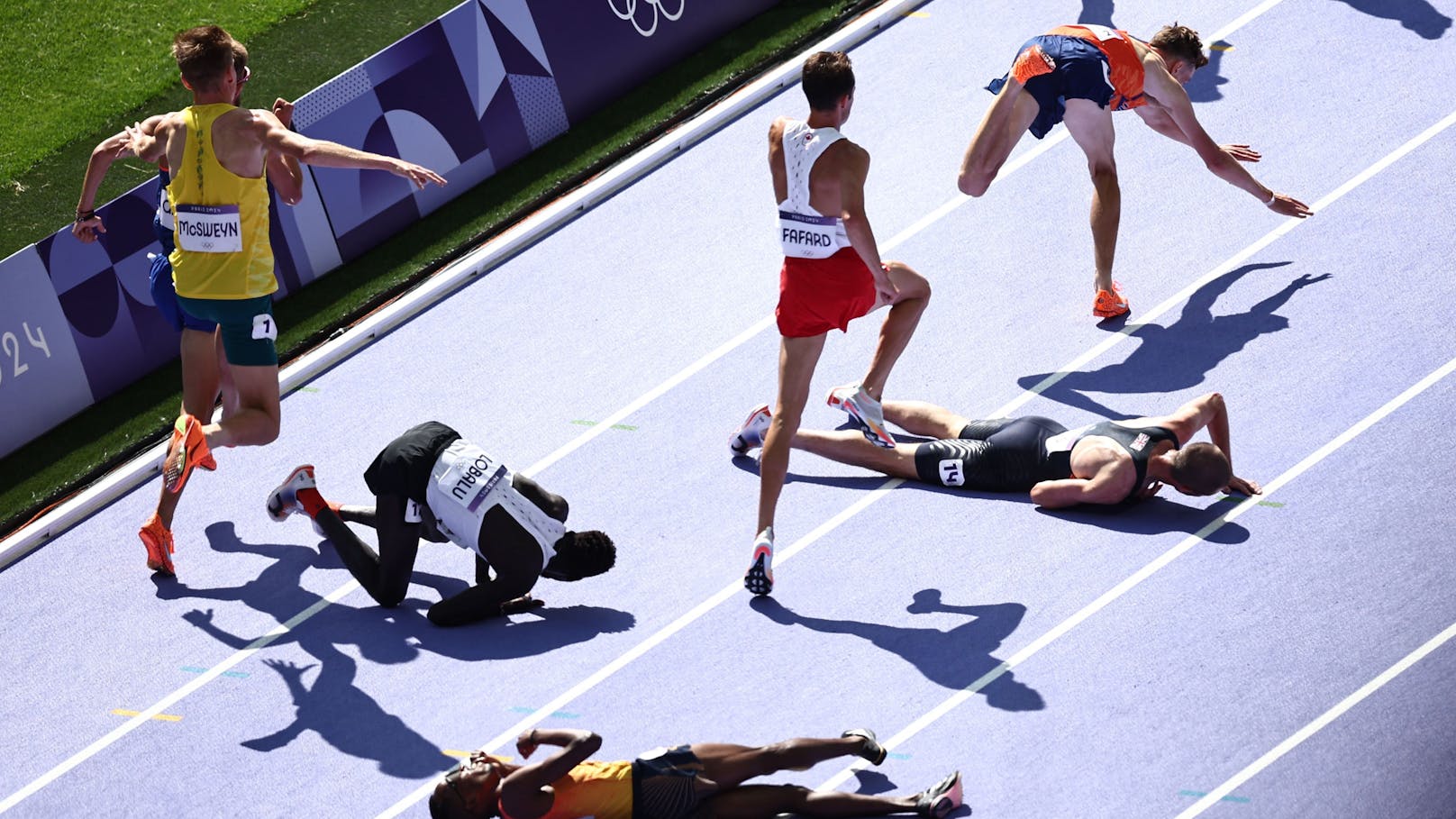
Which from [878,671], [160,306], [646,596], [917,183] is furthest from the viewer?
[917,183]

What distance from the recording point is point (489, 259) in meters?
11.2

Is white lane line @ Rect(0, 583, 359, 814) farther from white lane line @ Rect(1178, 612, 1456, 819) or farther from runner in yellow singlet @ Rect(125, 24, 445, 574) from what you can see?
white lane line @ Rect(1178, 612, 1456, 819)

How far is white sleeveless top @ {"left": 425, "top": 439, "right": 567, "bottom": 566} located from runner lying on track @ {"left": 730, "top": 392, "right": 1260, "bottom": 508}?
1424mm

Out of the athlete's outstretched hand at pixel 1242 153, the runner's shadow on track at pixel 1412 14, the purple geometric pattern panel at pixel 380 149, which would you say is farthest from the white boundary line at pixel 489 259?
the runner's shadow on track at pixel 1412 14

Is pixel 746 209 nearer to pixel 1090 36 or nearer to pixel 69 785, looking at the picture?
pixel 1090 36

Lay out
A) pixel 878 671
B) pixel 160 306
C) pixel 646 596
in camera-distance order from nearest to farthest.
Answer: pixel 878 671 < pixel 646 596 < pixel 160 306

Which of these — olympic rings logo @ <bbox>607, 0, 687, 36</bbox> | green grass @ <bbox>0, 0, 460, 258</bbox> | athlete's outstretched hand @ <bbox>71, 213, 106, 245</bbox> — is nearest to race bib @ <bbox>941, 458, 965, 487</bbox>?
athlete's outstretched hand @ <bbox>71, 213, 106, 245</bbox>

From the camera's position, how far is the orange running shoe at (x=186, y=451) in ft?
27.7

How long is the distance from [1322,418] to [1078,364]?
1.34 m

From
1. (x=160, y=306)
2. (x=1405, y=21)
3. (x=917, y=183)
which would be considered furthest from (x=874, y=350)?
(x=1405, y=21)

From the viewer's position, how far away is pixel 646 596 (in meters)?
8.47

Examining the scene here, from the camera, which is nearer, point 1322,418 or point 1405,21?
point 1322,418

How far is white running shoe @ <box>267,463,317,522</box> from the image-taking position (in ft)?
29.1

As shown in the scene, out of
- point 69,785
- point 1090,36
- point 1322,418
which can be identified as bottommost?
point 1322,418
